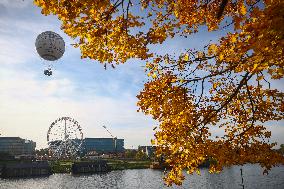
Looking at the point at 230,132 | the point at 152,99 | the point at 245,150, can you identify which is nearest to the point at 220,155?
the point at 245,150

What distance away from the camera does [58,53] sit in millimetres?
56250

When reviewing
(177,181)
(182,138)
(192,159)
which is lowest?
(177,181)

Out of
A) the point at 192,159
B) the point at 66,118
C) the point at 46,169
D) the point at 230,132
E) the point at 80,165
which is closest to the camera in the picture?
the point at 192,159

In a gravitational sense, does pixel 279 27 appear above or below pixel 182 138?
above

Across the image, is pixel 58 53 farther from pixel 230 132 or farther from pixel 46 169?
pixel 46 169

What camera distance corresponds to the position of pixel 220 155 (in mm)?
9406

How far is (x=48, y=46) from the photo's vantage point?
54938 mm

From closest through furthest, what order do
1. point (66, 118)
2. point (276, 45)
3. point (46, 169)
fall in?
1. point (276, 45)
2. point (46, 169)
3. point (66, 118)

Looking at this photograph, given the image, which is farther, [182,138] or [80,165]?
[80,165]

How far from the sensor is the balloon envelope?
180 ft

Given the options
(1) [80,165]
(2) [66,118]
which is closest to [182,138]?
(1) [80,165]

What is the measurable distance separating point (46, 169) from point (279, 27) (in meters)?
123

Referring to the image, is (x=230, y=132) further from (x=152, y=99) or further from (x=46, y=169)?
(x=46, y=169)

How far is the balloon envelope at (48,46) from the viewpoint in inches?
2161
